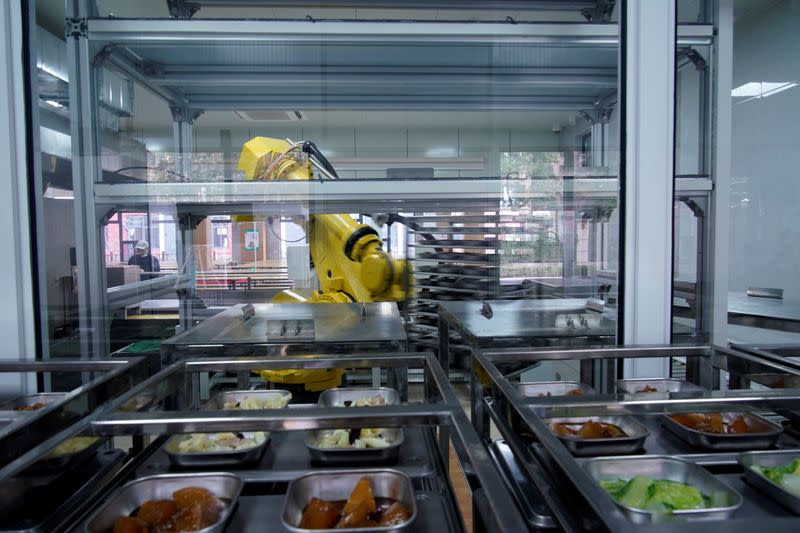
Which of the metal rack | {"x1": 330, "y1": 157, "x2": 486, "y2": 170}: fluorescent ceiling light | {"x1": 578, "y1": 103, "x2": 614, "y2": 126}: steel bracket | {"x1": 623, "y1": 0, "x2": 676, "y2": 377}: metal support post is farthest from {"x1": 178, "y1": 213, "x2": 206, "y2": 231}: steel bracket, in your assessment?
{"x1": 578, "y1": 103, "x2": 614, "y2": 126}: steel bracket

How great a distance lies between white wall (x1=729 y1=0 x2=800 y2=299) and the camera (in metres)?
2.25

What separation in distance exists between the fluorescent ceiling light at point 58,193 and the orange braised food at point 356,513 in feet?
5.12

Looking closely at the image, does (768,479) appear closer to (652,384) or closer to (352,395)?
(652,384)

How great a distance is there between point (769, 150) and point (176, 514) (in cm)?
290

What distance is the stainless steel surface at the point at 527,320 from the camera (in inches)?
65.7

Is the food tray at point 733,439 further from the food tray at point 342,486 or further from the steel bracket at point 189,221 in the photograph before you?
the steel bracket at point 189,221

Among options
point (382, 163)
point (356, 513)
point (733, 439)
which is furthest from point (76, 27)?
point (733, 439)

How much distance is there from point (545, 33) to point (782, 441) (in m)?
1.72

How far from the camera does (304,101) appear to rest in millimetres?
2328

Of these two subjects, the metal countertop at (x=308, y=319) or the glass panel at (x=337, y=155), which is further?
the glass panel at (x=337, y=155)

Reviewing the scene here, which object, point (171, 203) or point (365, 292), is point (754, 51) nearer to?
point (365, 292)

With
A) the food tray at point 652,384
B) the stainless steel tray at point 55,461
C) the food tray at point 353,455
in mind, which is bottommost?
the food tray at point 353,455

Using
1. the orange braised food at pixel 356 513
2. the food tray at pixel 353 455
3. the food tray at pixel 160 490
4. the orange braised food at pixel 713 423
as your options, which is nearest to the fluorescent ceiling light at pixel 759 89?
the orange braised food at pixel 713 423

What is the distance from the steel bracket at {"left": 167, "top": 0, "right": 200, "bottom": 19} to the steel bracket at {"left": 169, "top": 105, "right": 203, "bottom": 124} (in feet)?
1.39
